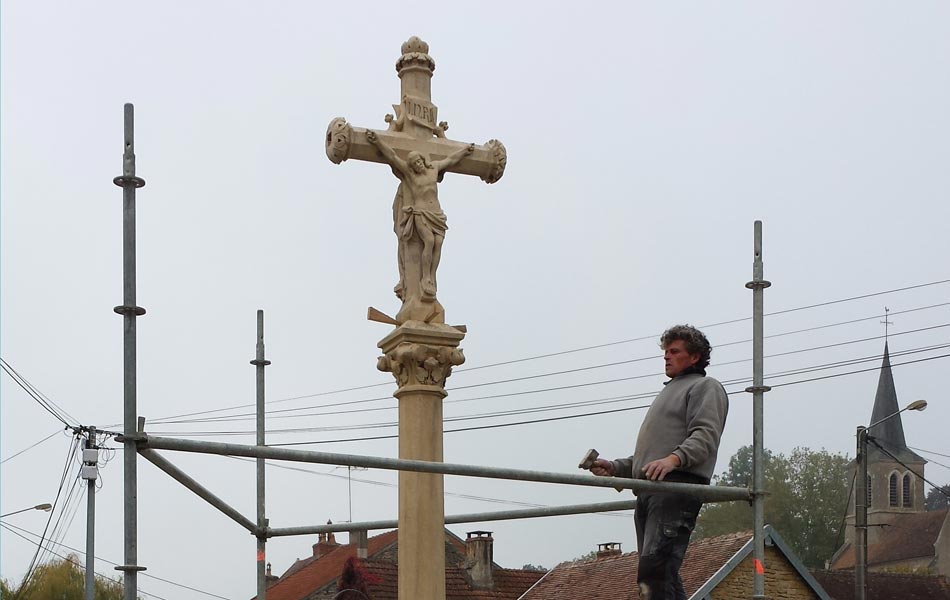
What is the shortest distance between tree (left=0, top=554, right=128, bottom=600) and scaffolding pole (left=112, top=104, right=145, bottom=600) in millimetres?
34348

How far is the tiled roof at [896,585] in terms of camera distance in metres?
39.1

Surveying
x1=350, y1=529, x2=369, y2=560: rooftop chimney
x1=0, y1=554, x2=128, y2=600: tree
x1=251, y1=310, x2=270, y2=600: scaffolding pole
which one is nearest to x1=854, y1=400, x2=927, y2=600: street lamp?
x1=350, y1=529, x2=369, y2=560: rooftop chimney

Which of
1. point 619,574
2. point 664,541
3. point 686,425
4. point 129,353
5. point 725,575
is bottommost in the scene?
point 664,541

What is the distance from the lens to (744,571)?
26547mm

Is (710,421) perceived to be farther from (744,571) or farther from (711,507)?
(711,507)

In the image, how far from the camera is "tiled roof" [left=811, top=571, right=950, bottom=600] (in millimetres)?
39094

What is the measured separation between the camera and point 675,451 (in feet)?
23.6

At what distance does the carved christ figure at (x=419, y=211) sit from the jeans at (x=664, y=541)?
1.68m

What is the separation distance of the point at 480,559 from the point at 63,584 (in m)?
13.9

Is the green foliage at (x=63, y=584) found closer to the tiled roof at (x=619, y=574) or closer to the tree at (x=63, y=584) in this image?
the tree at (x=63, y=584)

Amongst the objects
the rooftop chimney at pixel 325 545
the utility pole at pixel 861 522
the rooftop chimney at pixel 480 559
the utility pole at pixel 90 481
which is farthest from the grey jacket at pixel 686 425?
the rooftop chimney at pixel 325 545

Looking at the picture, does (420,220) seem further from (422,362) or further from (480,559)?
(480,559)

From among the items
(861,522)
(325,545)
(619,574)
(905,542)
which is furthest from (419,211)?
(905,542)

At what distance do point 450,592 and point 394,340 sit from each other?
80.9 ft
